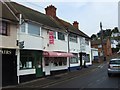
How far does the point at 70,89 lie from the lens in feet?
51.8

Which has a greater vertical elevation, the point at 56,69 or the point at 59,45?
the point at 59,45

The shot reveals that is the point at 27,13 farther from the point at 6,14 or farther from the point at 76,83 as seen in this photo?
the point at 76,83

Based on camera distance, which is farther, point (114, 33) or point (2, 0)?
point (114, 33)

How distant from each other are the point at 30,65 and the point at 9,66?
12.4 ft

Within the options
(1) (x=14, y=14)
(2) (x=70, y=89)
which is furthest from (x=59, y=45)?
(2) (x=70, y=89)

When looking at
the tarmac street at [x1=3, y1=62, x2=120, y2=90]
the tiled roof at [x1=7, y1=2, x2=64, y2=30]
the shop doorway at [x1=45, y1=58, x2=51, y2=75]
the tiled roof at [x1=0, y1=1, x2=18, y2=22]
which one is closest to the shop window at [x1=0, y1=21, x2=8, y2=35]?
the tiled roof at [x1=0, y1=1, x2=18, y2=22]

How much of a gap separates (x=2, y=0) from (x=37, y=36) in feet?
16.1

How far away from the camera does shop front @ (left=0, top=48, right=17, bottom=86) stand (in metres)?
19.8

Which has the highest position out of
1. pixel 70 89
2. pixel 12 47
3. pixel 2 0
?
pixel 2 0

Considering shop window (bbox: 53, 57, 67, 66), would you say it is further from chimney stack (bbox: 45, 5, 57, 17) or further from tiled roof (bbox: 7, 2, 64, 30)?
chimney stack (bbox: 45, 5, 57, 17)

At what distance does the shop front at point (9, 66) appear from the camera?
19.8m

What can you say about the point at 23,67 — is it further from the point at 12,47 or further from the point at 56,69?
the point at 56,69

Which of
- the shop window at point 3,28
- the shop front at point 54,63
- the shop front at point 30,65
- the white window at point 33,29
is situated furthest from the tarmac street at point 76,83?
the white window at point 33,29

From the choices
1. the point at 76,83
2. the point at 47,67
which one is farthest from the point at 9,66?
the point at 47,67
